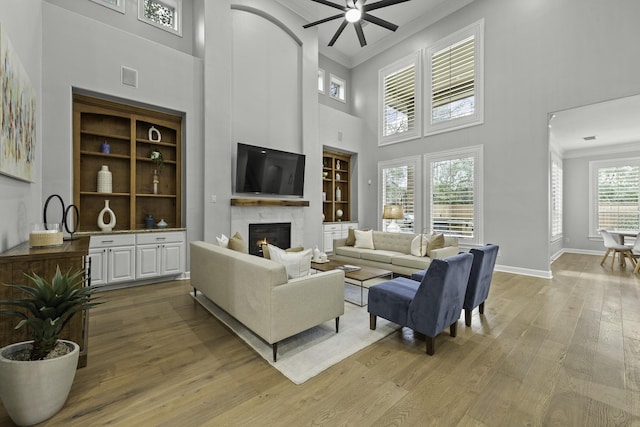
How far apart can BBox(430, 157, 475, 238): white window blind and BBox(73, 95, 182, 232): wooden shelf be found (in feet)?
17.7

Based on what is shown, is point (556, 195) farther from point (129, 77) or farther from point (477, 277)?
point (129, 77)

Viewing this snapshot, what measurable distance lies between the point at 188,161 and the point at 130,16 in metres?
2.60

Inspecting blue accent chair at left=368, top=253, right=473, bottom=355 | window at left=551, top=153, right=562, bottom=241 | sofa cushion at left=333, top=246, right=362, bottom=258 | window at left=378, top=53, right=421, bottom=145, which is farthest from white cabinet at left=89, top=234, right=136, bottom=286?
window at left=551, top=153, right=562, bottom=241

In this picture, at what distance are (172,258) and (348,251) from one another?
3149mm

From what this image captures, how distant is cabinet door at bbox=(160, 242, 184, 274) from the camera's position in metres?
4.61

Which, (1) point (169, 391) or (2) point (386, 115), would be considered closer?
(1) point (169, 391)

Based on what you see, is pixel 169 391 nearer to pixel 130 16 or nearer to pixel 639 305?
pixel 639 305

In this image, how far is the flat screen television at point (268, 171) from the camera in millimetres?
5465

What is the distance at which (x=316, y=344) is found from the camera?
8.23 feet

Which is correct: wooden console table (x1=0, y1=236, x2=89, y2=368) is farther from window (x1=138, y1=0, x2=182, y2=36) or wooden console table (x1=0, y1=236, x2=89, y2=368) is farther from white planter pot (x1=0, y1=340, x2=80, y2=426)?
window (x1=138, y1=0, x2=182, y2=36)

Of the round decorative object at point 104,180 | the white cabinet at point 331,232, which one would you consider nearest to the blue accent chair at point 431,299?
the round decorative object at point 104,180

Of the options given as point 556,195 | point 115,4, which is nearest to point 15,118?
point 115,4

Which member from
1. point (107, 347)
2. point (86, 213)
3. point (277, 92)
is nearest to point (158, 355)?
point (107, 347)

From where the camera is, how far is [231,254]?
A: 2.80 m
